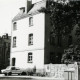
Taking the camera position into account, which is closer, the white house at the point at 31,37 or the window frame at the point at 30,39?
the white house at the point at 31,37

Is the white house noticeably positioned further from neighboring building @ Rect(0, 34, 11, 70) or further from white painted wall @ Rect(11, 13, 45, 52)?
neighboring building @ Rect(0, 34, 11, 70)

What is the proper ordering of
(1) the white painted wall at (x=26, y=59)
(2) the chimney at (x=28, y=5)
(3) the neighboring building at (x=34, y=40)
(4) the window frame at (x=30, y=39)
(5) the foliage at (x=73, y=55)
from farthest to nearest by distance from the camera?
(2) the chimney at (x=28, y=5) → (4) the window frame at (x=30, y=39) → (3) the neighboring building at (x=34, y=40) → (1) the white painted wall at (x=26, y=59) → (5) the foliage at (x=73, y=55)

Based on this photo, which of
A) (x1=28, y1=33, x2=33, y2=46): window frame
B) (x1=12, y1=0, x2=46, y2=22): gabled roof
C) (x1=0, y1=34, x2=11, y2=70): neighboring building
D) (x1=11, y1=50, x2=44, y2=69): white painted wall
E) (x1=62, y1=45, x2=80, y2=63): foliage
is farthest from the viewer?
(x1=0, y1=34, x2=11, y2=70): neighboring building

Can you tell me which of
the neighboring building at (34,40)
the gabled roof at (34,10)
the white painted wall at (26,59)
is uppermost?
the gabled roof at (34,10)

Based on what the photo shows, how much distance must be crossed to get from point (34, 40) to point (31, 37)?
1.48m

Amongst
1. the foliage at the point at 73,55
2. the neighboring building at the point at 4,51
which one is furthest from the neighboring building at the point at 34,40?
the neighboring building at the point at 4,51

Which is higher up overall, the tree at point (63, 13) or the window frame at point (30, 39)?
the tree at point (63, 13)

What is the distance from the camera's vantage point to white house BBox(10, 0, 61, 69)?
1470 inches

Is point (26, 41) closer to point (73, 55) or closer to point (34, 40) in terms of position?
point (34, 40)

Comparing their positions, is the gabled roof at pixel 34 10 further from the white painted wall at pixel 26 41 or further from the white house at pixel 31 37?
the white painted wall at pixel 26 41

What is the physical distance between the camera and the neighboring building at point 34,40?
3741 centimetres

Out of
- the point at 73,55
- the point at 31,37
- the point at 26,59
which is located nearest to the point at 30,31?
the point at 31,37

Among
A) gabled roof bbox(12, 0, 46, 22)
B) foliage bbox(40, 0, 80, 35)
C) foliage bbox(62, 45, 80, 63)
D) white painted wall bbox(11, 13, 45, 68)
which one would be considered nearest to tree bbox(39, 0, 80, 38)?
foliage bbox(40, 0, 80, 35)

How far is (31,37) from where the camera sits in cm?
4028
